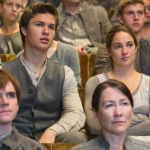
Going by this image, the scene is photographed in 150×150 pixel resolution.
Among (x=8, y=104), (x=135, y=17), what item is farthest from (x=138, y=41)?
(x=8, y=104)

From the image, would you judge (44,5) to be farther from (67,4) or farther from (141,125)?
(67,4)

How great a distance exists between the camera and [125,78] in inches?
51.6

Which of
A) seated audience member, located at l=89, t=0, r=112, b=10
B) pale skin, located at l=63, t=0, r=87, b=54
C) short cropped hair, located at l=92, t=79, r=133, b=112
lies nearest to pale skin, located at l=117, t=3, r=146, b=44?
pale skin, located at l=63, t=0, r=87, b=54

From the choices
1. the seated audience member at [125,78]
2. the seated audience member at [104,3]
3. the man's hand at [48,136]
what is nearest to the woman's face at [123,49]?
the seated audience member at [125,78]

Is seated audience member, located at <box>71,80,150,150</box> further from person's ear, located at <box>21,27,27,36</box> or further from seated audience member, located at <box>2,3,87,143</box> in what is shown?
person's ear, located at <box>21,27,27,36</box>

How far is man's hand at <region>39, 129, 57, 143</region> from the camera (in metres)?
1.02

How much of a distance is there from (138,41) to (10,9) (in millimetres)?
735

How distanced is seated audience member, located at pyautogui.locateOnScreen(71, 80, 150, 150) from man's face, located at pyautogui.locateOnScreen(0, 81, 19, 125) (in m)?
0.22

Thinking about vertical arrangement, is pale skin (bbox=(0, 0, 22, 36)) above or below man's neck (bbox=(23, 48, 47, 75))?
above

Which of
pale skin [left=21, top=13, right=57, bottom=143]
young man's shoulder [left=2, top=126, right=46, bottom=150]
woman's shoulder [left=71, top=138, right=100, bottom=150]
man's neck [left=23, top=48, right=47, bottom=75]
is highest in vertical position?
pale skin [left=21, top=13, right=57, bottom=143]

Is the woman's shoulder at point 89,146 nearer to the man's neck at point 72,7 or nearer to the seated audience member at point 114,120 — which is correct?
the seated audience member at point 114,120

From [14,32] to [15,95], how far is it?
93cm

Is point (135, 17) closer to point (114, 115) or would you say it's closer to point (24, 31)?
point (24, 31)

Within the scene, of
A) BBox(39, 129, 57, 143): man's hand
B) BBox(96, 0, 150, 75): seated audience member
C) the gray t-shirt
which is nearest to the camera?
BBox(39, 129, 57, 143): man's hand
